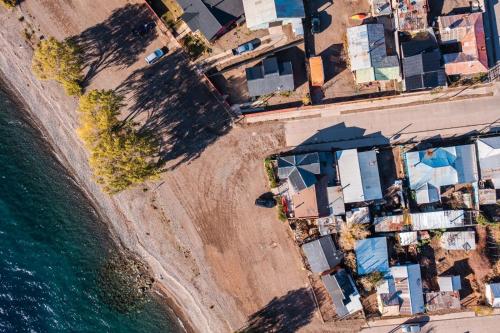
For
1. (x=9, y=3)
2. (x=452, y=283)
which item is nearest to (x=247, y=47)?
(x=9, y=3)

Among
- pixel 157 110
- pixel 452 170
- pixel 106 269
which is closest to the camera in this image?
pixel 452 170

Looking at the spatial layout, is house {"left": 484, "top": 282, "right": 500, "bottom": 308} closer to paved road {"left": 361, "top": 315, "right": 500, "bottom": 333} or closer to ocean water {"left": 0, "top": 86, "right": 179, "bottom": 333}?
paved road {"left": 361, "top": 315, "right": 500, "bottom": 333}

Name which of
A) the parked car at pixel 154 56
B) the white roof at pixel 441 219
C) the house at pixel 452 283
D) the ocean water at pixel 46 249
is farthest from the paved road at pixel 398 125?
the ocean water at pixel 46 249

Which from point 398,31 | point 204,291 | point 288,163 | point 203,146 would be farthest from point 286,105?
point 204,291

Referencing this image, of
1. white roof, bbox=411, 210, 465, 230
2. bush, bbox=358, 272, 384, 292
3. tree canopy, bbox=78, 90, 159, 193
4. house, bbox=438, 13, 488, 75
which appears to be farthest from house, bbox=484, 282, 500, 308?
tree canopy, bbox=78, 90, 159, 193

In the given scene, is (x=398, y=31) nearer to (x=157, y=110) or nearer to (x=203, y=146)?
(x=203, y=146)

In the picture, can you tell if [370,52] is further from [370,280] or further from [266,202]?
[370,280]
